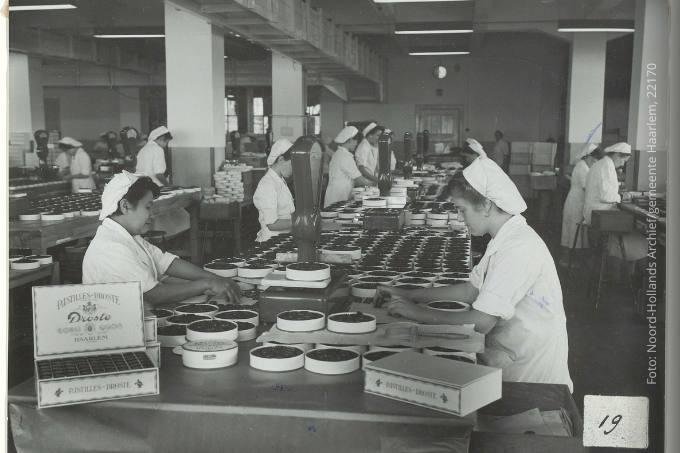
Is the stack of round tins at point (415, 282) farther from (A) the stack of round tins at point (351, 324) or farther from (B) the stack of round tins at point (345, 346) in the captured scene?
(B) the stack of round tins at point (345, 346)

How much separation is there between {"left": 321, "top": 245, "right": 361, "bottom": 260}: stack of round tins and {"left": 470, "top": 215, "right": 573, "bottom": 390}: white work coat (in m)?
0.95

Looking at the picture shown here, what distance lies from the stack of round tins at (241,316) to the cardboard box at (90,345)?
444mm

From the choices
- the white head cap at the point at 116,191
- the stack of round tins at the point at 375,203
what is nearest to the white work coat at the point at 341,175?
the stack of round tins at the point at 375,203

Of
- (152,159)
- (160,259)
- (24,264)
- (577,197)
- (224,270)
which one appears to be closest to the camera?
(224,270)

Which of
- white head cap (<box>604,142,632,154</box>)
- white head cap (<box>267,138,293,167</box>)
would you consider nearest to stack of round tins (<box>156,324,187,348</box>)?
white head cap (<box>267,138,293,167</box>)

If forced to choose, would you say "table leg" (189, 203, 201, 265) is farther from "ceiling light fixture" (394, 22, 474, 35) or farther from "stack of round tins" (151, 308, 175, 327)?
"stack of round tins" (151, 308, 175, 327)

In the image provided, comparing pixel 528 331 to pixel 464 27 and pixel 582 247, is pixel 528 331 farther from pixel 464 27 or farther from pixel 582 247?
pixel 464 27

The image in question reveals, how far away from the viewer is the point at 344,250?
3.48 metres

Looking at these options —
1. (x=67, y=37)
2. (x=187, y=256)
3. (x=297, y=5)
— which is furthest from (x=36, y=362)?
(x=67, y=37)

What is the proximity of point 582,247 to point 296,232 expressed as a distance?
19.9ft

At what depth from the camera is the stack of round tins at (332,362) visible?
1.93 meters

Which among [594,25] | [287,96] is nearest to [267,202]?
[594,25]

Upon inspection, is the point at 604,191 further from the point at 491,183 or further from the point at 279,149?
the point at 491,183

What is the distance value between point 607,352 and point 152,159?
565 cm
